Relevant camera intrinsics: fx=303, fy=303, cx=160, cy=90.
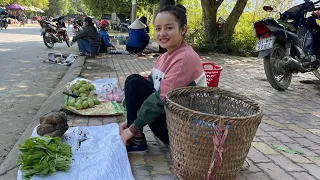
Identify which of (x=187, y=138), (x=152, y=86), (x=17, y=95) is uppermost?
A: (x=152, y=86)

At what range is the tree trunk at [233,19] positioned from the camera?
1072cm

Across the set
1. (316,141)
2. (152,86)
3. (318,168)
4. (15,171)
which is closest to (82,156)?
(15,171)

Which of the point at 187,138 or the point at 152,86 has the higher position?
the point at 152,86

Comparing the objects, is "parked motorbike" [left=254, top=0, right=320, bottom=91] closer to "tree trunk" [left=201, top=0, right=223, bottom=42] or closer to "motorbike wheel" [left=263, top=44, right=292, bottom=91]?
"motorbike wheel" [left=263, top=44, right=292, bottom=91]

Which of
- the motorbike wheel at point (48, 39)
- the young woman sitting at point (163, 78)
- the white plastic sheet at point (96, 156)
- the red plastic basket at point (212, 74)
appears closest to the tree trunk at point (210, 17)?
the motorbike wheel at point (48, 39)

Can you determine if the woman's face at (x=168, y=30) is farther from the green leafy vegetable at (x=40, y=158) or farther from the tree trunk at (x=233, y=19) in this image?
the tree trunk at (x=233, y=19)

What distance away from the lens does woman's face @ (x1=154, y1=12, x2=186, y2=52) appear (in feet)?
7.64

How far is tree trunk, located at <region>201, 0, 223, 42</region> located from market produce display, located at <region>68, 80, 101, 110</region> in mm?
7468

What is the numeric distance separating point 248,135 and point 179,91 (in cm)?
61

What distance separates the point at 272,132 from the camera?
346 cm

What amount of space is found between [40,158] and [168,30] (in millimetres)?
1335

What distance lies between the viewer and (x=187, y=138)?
197cm

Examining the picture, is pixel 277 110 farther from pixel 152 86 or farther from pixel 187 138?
pixel 187 138

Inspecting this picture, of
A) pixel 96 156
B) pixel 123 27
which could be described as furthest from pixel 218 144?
pixel 123 27
